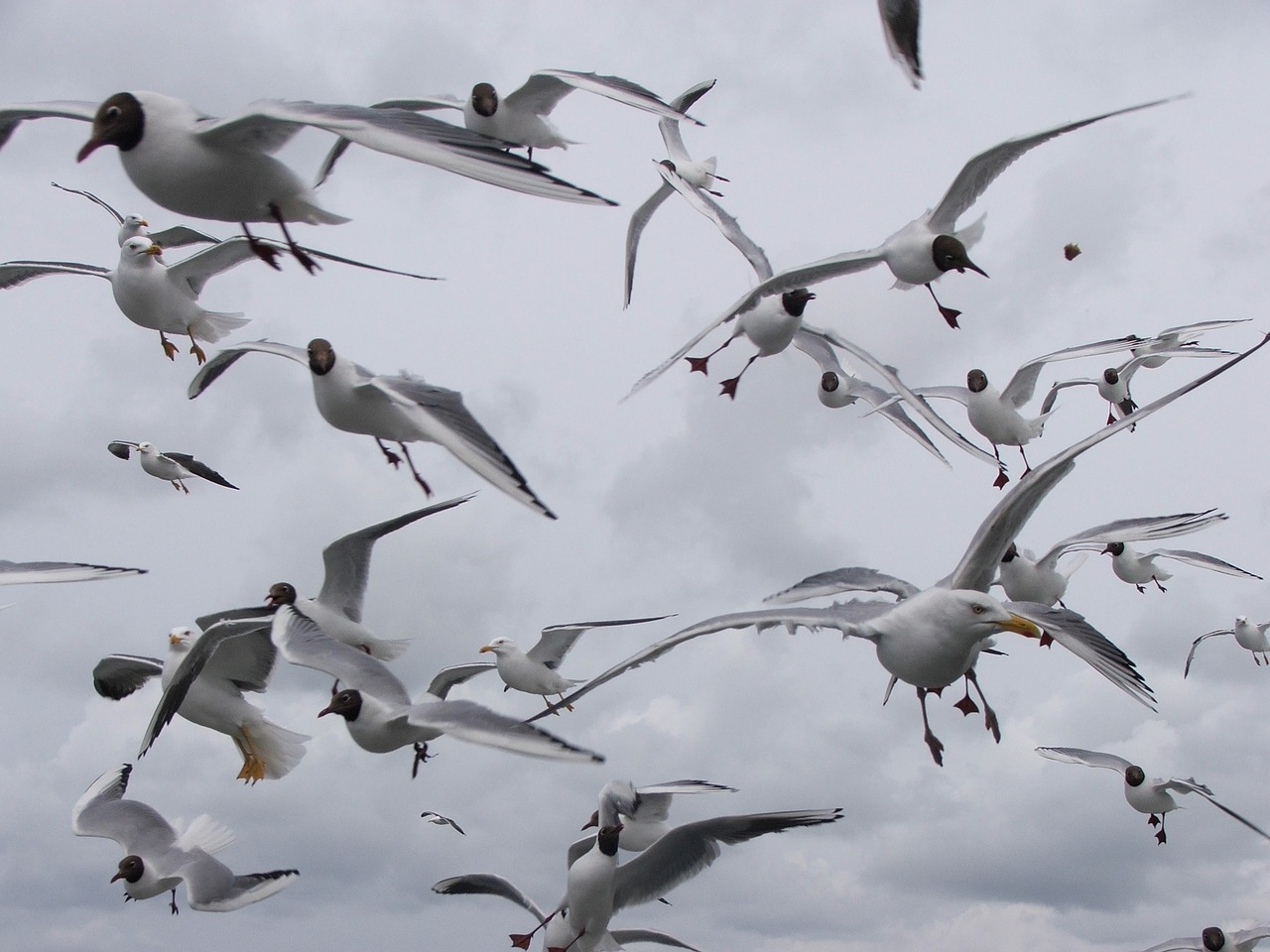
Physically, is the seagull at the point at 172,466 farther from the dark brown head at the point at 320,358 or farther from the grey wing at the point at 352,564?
the dark brown head at the point at 320,358

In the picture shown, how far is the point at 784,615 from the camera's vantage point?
21.4 ft

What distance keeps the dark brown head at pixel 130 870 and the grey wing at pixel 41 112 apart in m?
5.31

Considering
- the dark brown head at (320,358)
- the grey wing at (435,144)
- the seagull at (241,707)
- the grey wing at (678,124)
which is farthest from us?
the grey wing at (678,124)

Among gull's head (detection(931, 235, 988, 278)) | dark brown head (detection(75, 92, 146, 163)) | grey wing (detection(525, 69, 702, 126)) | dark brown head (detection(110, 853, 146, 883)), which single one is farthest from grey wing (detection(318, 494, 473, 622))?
dark brown head (detection(75, 92, 146, 163))

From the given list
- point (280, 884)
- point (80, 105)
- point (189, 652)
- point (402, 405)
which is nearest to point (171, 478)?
point (280, 884)

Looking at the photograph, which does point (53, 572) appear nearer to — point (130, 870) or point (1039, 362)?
point (130, 870)

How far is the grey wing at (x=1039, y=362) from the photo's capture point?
10.7 m

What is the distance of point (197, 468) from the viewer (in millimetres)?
12367

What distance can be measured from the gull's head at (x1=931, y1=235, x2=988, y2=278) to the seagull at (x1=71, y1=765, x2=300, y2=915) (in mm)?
6156

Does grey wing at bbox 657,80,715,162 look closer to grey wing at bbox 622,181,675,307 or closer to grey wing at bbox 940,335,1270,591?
grey wing at bbox 622,181,675,307

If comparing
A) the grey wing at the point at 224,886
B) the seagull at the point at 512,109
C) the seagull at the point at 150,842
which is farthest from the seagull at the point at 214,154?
the seagull at the point at 150,842

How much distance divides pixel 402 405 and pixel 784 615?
2.14 metres

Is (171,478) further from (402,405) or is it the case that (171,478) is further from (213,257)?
(402,405)

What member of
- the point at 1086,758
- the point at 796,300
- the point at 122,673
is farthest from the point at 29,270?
the point at 1086,758
